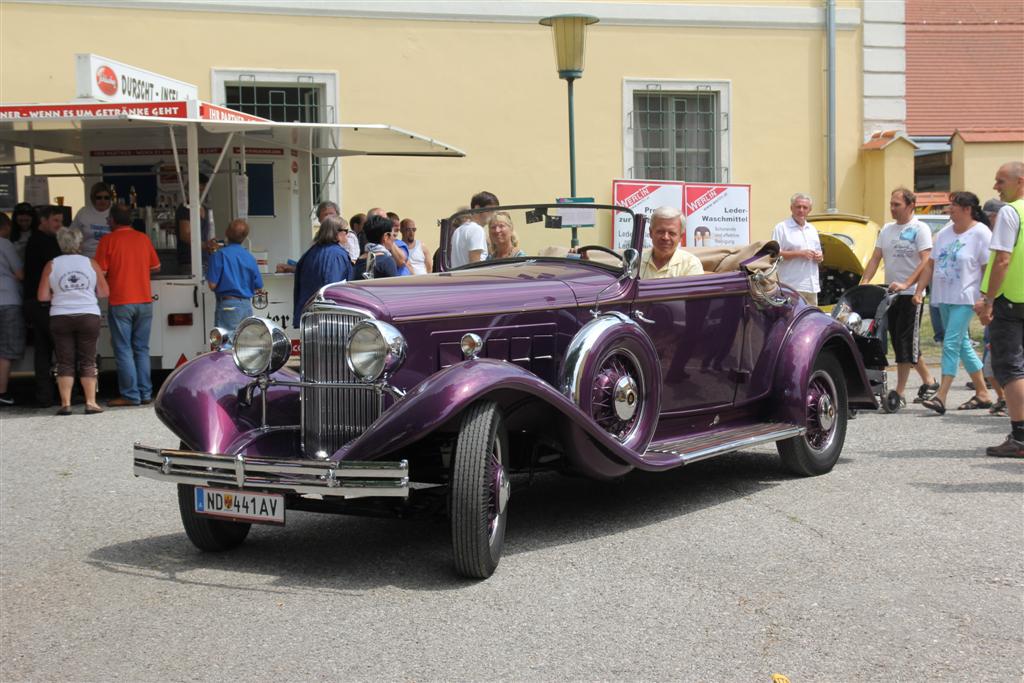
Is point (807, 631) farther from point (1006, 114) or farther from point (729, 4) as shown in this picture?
point (1006, 114)

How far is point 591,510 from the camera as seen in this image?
645 cm

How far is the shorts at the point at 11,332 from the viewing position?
11.0m

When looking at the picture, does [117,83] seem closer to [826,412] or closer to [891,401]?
[891,401]

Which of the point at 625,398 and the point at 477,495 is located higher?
the point at 625,398

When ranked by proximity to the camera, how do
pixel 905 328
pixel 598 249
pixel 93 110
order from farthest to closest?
pixel 93 110 → pixel 905 328 → pixel 598 249

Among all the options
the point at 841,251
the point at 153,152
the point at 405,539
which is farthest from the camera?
the point at 841,251

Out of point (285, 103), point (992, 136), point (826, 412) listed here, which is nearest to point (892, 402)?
point (826, 412)

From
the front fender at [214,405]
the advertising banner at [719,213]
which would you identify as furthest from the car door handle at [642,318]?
the advertising banner at [719,213]

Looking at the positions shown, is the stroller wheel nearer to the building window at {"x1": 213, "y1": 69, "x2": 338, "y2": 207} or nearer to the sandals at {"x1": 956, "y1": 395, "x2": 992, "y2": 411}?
the sandals at {"x1": 956, "y1": 395, "x2": 992, "y2": 411}

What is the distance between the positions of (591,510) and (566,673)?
2.45 metres

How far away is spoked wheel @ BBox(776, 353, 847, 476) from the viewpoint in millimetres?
7121

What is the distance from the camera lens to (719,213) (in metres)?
16.2

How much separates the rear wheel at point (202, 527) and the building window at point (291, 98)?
1050cm

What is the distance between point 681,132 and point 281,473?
13515mm
